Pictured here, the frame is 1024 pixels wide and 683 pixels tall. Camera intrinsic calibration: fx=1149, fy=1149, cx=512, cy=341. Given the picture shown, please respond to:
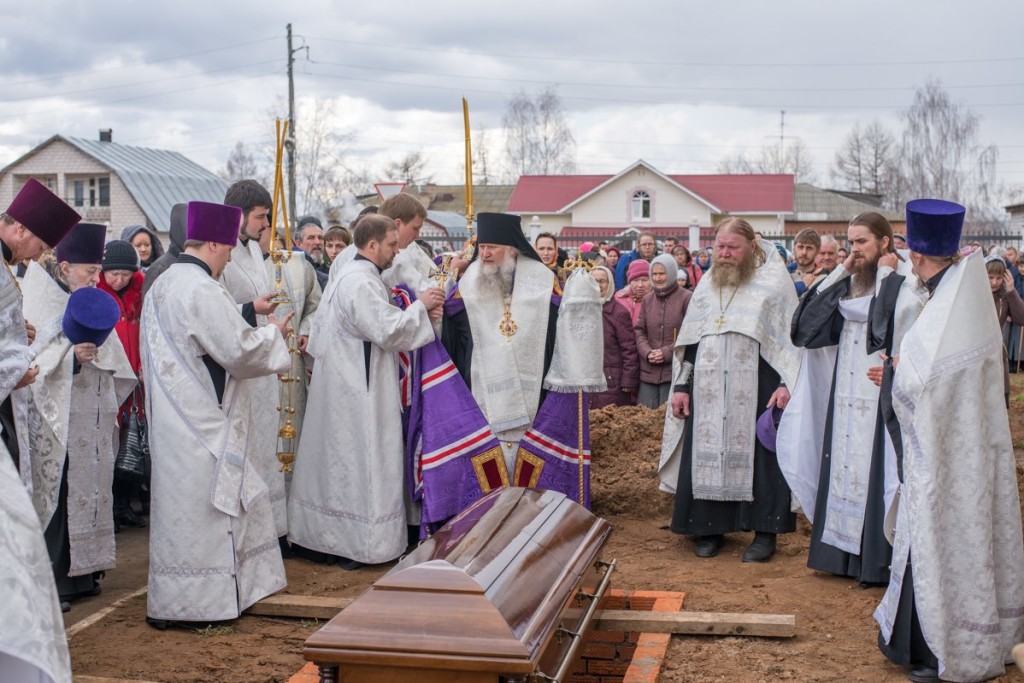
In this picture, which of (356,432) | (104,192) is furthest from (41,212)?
(104,192)

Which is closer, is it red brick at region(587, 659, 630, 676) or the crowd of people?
the crowd of people

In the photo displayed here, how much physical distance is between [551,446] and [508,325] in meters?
0.74

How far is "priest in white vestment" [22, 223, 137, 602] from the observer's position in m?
5.70

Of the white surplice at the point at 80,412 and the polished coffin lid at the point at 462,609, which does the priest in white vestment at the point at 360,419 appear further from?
the polished coffin lid at the point at 462,609

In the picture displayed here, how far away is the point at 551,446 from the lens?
6641mm

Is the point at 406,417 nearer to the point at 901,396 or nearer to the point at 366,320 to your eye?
the point at 366,320

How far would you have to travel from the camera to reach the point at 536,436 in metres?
6.63

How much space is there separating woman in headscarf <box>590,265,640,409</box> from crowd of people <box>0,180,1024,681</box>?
6.62 ft

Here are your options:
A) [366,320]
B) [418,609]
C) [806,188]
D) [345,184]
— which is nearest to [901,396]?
[418,609]

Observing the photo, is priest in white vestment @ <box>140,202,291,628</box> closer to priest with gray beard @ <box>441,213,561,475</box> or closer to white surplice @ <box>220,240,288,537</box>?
white surplice @ <box>220,240,288,537</box>

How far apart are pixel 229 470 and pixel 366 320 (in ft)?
4.25

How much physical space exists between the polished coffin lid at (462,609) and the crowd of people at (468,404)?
1553 millimetres

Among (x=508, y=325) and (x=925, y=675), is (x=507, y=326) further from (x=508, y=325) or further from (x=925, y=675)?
(x=925, y=675)

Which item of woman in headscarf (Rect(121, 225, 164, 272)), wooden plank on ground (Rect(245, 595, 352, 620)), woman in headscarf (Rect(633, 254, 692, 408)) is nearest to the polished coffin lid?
wooden plank on ground (Rect(245, 595, 352, 620))
